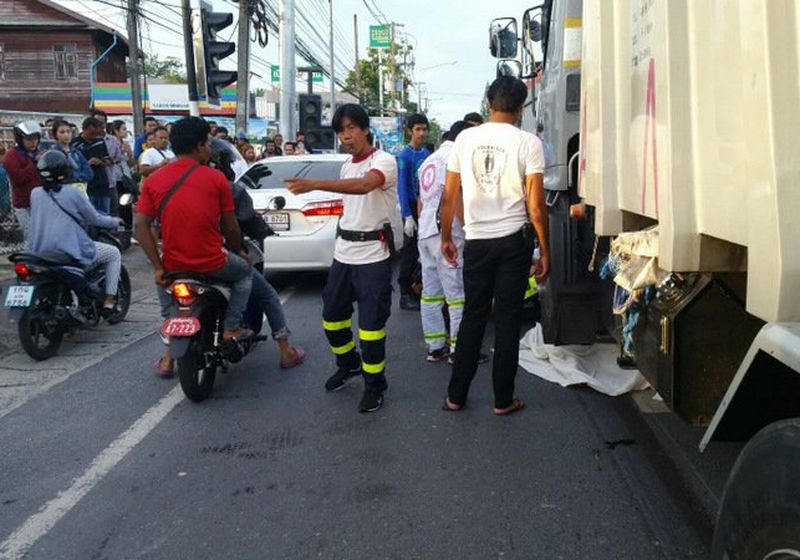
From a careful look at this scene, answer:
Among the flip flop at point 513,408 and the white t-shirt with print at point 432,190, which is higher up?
the white t-shirt with print at point 432,190

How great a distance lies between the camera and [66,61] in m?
43.9

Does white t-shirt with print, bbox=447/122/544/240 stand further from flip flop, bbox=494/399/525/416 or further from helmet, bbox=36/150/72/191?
helmet, bbox=36/150/72/191

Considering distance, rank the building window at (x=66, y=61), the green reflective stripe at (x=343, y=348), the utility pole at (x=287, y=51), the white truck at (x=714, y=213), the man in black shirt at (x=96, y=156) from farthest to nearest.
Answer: the building window at (x=66, y=61) < the utility pole at (x=287, y=51) < the man in black shirt at (x=96, y=156) < the green reflective stripe at (x=343, y=348) < the white truck at (x=714, y=213)

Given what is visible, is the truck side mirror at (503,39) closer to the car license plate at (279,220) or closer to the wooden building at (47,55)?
the car license plate at (279,220)

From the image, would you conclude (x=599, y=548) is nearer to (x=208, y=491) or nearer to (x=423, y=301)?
(x=208, y=491)

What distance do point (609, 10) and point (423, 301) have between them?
2993 mm

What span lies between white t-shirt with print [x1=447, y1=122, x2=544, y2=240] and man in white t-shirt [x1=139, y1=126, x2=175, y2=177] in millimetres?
6154

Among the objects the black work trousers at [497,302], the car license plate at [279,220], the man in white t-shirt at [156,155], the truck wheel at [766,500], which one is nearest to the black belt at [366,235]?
the black work trousers at [497,302]

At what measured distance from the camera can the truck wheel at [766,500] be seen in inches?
69.4

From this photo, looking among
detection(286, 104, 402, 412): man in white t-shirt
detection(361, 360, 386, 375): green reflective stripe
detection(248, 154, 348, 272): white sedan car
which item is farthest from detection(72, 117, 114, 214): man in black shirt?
detection(361, 360, 386, 375): green reflective stripe

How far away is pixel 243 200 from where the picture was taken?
603cm

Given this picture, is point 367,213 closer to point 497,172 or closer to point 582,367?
point 497,172

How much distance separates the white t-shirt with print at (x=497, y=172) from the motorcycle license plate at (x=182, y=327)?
5.88 feet

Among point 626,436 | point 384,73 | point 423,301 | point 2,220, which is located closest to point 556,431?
point 626,436
